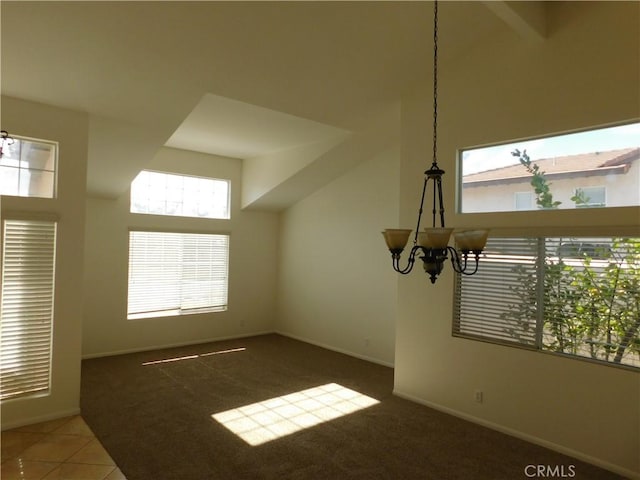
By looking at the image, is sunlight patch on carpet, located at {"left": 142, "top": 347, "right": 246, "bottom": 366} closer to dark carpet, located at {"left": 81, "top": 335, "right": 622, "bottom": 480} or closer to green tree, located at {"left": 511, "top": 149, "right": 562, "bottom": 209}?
dark carpet, located at {"left": 81, "top": 335, "right": 622, "bottom": 480}

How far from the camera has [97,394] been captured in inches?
170

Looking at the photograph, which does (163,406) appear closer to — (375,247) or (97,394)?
(97,394)

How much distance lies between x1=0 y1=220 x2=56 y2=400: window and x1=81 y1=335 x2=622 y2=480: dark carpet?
640mm

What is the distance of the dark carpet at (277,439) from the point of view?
299 cm

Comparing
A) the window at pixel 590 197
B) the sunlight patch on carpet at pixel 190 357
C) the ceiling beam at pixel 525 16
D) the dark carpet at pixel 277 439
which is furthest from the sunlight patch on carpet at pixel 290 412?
the ceiling beam at pixel 525 16

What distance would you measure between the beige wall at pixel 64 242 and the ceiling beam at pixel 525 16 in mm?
3707

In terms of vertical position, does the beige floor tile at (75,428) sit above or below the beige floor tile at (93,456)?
above

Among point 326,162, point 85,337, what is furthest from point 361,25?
point 85,337

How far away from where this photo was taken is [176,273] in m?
6.44

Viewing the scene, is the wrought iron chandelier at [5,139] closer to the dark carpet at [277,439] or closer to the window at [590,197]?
the dark carpet at [277,439]

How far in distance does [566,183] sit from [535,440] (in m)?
2.16

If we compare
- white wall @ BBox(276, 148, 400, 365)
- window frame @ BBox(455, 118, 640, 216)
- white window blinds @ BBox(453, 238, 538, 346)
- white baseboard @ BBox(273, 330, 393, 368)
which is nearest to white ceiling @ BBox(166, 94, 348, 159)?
white wall @ BBox(276, 148, 400, 365)

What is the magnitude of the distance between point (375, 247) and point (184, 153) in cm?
333

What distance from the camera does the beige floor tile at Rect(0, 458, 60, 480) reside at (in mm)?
2812
